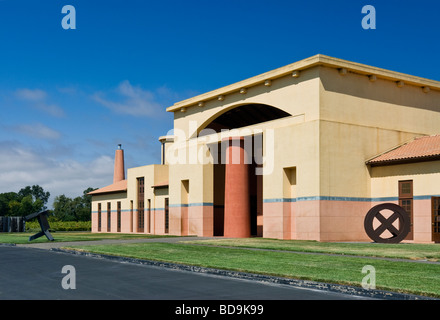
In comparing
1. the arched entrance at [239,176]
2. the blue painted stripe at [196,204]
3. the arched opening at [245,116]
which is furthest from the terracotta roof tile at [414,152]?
the blue painted stripe at [196,204]

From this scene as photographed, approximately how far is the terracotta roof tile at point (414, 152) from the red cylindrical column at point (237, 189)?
9.36 metres

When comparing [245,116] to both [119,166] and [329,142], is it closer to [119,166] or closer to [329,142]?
[329,142]

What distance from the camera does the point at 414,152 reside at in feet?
103

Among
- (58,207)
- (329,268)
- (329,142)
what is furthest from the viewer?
(58,207)

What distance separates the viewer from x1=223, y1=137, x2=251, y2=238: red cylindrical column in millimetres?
38594

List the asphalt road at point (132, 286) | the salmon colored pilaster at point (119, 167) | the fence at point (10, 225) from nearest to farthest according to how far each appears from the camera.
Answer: the asphalt road at point (132, 286) → the fence at point (10, 225) → the salmon colored pilaster at point (119, 167)

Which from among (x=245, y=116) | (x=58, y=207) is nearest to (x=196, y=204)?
(x=245, y=116)

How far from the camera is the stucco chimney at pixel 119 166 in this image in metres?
69.9

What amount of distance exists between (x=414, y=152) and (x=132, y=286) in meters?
23.8

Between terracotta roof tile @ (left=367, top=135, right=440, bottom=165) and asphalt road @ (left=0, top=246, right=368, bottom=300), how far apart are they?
19381 mm

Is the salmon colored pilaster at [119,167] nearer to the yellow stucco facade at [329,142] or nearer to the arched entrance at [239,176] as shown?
the arched entrance at [239,176]

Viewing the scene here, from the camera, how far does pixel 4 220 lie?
218 feet

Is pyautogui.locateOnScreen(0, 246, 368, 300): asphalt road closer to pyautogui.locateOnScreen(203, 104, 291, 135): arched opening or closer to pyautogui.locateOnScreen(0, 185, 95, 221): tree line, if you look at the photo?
pyautogui.locateOnScreen(203, 104, 291, 135): arched opening
